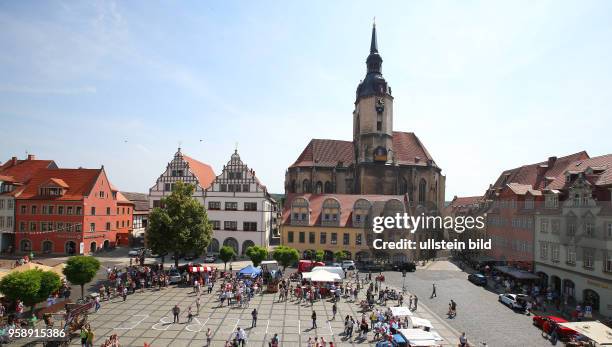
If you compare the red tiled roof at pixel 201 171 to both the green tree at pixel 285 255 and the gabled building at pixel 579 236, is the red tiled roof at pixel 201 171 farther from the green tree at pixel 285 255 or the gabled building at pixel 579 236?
the gabled building at pixel 579 236

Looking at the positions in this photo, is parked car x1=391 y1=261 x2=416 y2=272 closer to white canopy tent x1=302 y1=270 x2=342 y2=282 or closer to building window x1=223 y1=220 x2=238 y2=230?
white canopy tent x1=302 y1=270 x2=342 y2=282

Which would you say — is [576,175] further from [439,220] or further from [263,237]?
[263,237]

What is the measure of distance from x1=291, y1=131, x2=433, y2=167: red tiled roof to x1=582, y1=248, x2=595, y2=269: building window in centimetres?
3963

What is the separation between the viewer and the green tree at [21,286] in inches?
943

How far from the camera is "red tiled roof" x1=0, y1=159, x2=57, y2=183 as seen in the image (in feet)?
197

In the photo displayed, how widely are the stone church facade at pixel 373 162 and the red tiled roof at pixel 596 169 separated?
2784cm

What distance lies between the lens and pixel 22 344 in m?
21.9

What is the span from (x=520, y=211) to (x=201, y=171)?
47936mm

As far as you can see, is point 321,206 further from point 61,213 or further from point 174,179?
point 61,213

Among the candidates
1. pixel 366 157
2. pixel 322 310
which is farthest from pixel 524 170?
pixel 322 310

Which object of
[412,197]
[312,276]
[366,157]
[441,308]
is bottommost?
[441,308]

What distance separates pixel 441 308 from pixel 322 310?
9784 mm

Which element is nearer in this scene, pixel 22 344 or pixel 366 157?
pixel 22 344

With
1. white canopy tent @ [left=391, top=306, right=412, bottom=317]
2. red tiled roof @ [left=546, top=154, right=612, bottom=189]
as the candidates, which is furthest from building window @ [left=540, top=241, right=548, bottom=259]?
white canopy tent @ [left=391, top=306, right=412, bottom=317]
